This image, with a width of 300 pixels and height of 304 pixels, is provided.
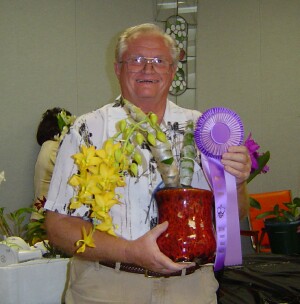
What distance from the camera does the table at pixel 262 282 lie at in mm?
1625

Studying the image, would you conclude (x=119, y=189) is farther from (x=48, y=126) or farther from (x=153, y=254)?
(x=48, y=126)

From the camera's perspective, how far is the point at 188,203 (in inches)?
39.9

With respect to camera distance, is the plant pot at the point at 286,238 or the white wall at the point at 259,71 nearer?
the plant pot at the point at 286,238

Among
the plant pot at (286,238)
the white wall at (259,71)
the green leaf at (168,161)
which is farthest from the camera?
the white wall at (259,71)

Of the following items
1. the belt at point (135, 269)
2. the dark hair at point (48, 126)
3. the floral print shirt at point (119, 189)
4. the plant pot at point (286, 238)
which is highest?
the dark hair at point (48, 126)

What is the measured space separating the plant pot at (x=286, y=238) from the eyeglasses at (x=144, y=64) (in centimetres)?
153

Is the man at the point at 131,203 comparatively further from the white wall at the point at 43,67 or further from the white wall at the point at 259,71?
the white wall at the point at 259,71

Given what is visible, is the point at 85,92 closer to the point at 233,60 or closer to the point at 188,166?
the point at 233,60

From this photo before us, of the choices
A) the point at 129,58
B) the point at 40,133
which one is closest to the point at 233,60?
the point at 40,133

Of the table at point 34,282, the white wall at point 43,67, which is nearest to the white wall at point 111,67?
the white wall at point 43,67

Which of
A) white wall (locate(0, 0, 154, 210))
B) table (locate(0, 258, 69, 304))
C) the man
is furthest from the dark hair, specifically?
the man

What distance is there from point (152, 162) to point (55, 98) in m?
2.95

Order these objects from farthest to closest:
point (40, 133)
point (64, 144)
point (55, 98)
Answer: point (55, 98)
point (40, 133)
point (64, 144)

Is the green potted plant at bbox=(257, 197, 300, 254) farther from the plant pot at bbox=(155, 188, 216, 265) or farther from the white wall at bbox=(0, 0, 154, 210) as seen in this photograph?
the white wall at bbox=(0, 0, 154, 210)
